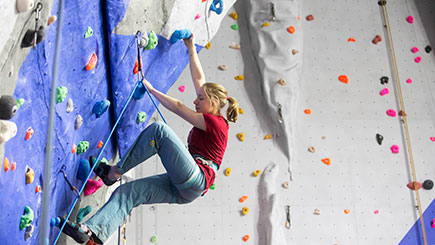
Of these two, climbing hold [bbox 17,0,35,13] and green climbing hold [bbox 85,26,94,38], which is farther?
green climbing hold [bbox 85,26,94,38]

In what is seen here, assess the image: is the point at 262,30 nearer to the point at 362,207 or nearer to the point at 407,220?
the point at 362,207

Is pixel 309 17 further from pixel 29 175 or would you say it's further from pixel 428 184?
pixel 29 175

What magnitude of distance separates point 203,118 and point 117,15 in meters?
0.58

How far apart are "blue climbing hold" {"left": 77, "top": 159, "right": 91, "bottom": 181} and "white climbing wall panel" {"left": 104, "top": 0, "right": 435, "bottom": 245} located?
42.1 inches

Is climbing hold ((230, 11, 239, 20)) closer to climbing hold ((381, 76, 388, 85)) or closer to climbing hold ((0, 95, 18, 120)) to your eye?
climbing hold ((381, 76, 388, 85))

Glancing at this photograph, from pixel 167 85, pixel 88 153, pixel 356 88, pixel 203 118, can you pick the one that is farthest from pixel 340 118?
pixel 88 153

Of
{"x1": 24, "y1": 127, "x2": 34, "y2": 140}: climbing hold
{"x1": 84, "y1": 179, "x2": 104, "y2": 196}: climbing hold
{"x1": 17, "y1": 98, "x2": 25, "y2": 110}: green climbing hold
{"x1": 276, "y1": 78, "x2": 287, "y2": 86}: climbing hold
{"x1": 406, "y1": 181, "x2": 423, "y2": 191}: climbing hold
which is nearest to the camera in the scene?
{"x1": 17, "y1": 98, "x2": 25, "y2": 110}: green climbing hold

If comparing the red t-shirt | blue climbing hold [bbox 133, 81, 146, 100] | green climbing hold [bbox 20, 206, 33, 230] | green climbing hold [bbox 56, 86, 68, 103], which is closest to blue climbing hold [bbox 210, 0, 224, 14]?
blue climbing hold [bbox 133, 81, 146, 100]

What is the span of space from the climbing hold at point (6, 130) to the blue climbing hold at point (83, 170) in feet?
2.61

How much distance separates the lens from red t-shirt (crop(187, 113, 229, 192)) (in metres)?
2.23

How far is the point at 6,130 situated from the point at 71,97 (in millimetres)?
529

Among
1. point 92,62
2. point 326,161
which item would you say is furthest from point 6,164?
point 326,161

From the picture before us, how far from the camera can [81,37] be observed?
1.91 meters

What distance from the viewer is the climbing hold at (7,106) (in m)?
1.44
